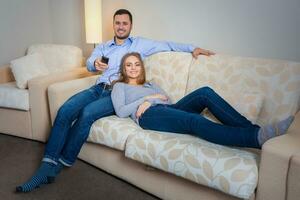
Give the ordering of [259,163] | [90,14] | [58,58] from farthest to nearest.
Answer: [58,58], [90,14], [259,163]

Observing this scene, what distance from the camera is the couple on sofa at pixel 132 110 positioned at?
176 cm

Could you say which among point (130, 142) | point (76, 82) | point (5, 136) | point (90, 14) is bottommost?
point (5, 136)

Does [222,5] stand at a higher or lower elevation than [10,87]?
higher

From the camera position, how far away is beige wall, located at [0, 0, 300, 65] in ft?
7.34

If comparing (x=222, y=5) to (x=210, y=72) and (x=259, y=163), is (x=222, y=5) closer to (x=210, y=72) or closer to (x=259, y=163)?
(x=210, y=72)

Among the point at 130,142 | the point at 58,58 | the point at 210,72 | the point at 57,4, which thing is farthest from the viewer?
the point at 57,4

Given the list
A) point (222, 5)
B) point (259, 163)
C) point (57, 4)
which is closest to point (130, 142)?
point (259, 163)

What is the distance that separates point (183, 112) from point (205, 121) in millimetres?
172

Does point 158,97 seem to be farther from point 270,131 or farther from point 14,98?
point 14,98

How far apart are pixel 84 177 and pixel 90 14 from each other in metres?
1.61

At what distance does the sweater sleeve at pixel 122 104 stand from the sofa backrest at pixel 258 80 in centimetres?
45

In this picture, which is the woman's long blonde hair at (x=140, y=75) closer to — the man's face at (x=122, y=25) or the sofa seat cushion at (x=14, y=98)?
the man's face at (x=122, y=25)

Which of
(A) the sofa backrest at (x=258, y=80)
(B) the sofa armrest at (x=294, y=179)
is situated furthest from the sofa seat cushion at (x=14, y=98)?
Answer: (B) the sofa armrest at (x=294, y=179)

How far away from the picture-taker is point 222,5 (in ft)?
8.09
